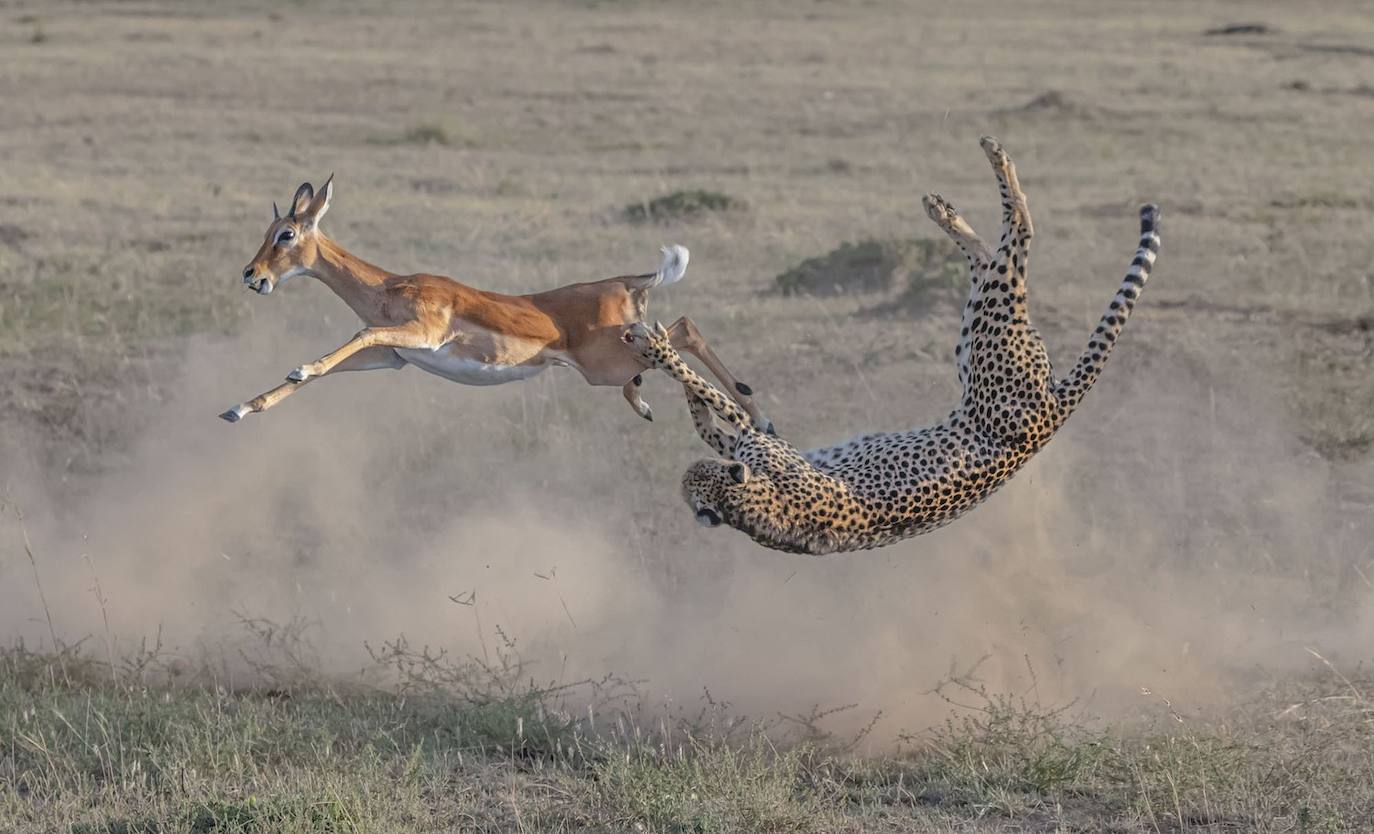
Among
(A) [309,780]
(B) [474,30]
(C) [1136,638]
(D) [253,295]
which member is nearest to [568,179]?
(D) [253,295]

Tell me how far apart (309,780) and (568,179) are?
1296 centimetres

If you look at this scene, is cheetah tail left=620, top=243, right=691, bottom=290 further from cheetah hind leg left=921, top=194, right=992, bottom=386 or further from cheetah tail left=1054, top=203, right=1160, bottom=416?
cheetah tail left=1054, top=203, right=1160, bottom=416

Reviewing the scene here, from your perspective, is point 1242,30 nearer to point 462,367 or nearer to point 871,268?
point 871,268

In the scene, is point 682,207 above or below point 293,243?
below

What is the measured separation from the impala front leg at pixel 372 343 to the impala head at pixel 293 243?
0.32 m

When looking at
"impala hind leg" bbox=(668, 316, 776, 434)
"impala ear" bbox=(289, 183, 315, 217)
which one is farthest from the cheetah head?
"impala ear" bbox=(289, 183, 315, 217)

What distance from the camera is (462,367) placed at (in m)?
5.89

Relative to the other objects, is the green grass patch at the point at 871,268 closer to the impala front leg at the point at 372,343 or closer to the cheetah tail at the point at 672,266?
the cheetah tail at the point at 672,266

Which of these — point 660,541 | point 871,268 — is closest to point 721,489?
point 660,541

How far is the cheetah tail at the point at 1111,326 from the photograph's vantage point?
20.2 ft

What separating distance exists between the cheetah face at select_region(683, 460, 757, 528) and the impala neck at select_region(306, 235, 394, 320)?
1246 mm

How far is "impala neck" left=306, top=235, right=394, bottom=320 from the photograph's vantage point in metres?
5.94

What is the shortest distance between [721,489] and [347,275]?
1438mm

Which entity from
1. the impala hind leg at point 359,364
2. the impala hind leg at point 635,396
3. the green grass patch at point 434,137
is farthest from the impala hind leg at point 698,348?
the green grass patch at point 434,137
